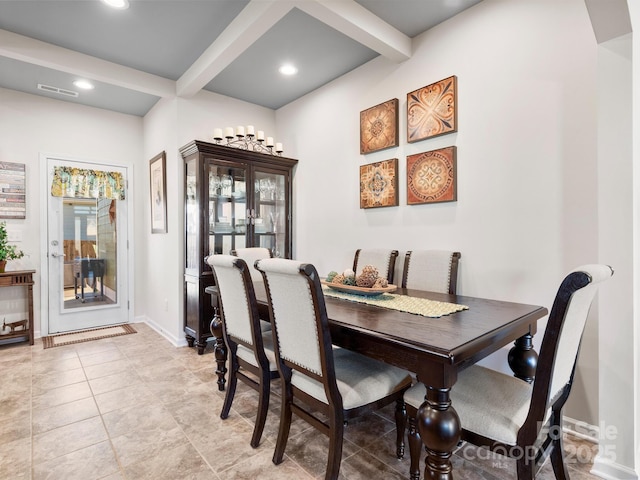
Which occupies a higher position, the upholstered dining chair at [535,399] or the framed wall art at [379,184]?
the framed wall art at [379,184]

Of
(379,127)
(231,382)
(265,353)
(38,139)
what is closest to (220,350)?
(231,382)

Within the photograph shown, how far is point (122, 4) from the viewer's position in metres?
2.31

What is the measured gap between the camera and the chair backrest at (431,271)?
2314 millimetres

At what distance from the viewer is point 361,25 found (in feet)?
7.65

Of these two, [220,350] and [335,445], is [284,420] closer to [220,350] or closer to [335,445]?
[335,445]

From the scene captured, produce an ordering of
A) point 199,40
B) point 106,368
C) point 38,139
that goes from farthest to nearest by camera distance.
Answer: point 38,139 → point 106,368 → point 199,40

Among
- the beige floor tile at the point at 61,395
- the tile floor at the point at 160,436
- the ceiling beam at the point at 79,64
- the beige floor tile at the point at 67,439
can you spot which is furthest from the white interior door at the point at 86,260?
the beige floor tile at the point at 67,439

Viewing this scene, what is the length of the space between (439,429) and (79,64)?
3.75 metres

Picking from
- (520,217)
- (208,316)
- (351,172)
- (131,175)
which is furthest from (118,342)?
(520,217)

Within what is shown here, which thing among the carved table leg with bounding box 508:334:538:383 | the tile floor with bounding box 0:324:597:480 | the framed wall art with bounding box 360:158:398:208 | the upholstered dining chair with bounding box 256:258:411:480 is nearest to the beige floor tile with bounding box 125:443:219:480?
the tile floor with bounding box 0:324:597:480

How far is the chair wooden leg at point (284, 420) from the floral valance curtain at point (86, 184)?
3725 millimetres

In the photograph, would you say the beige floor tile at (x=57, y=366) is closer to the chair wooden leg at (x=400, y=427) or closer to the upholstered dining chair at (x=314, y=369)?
the upholstered dining chair at (x=314, y=369)

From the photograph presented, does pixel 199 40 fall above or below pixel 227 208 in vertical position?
above

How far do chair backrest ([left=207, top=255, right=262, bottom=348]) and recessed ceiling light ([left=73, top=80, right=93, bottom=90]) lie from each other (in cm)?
278
